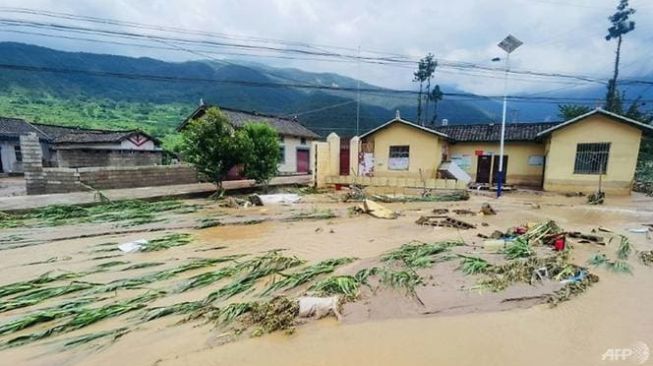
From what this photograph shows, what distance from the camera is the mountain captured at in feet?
135

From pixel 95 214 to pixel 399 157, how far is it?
15.3m

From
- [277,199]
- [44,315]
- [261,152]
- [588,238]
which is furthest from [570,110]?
[44,315]

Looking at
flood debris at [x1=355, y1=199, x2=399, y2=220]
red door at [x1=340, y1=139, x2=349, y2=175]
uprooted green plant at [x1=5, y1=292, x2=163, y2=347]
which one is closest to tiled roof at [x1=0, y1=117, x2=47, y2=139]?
red door at [x1=340, y1=139, x2=349, y2=175]

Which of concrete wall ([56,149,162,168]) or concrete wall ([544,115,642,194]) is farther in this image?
concrete wall ([56,149,162,168])

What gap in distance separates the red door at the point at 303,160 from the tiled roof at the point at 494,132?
10.6 m

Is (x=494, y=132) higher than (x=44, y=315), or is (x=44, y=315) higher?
(x=494, y=132)

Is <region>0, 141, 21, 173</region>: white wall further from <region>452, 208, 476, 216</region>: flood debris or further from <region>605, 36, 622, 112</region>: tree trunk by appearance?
<region>605, 36, 622, 112</region>: tree trunk

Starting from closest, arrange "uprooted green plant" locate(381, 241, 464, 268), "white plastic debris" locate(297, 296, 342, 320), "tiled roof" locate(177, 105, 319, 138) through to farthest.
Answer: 1. "white plastic debris" locate(297, 296, 342, 320)
2. "uprooted green plant" locate(381, 241, 464, 268)
3. "tiled roof" locate(177, 105, 319, 138)

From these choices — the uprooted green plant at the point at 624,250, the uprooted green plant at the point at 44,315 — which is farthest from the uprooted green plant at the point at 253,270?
the uprooted green plant at the point at 624,250

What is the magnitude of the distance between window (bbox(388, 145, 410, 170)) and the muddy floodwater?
488 inches

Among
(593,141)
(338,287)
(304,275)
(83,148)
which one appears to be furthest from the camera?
(83,148)

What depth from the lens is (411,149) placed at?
62.3ft

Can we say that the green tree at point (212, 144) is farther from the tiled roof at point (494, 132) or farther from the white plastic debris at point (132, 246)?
the tiled roof at point (494, 132)

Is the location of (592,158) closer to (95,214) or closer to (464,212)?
(464,212)
